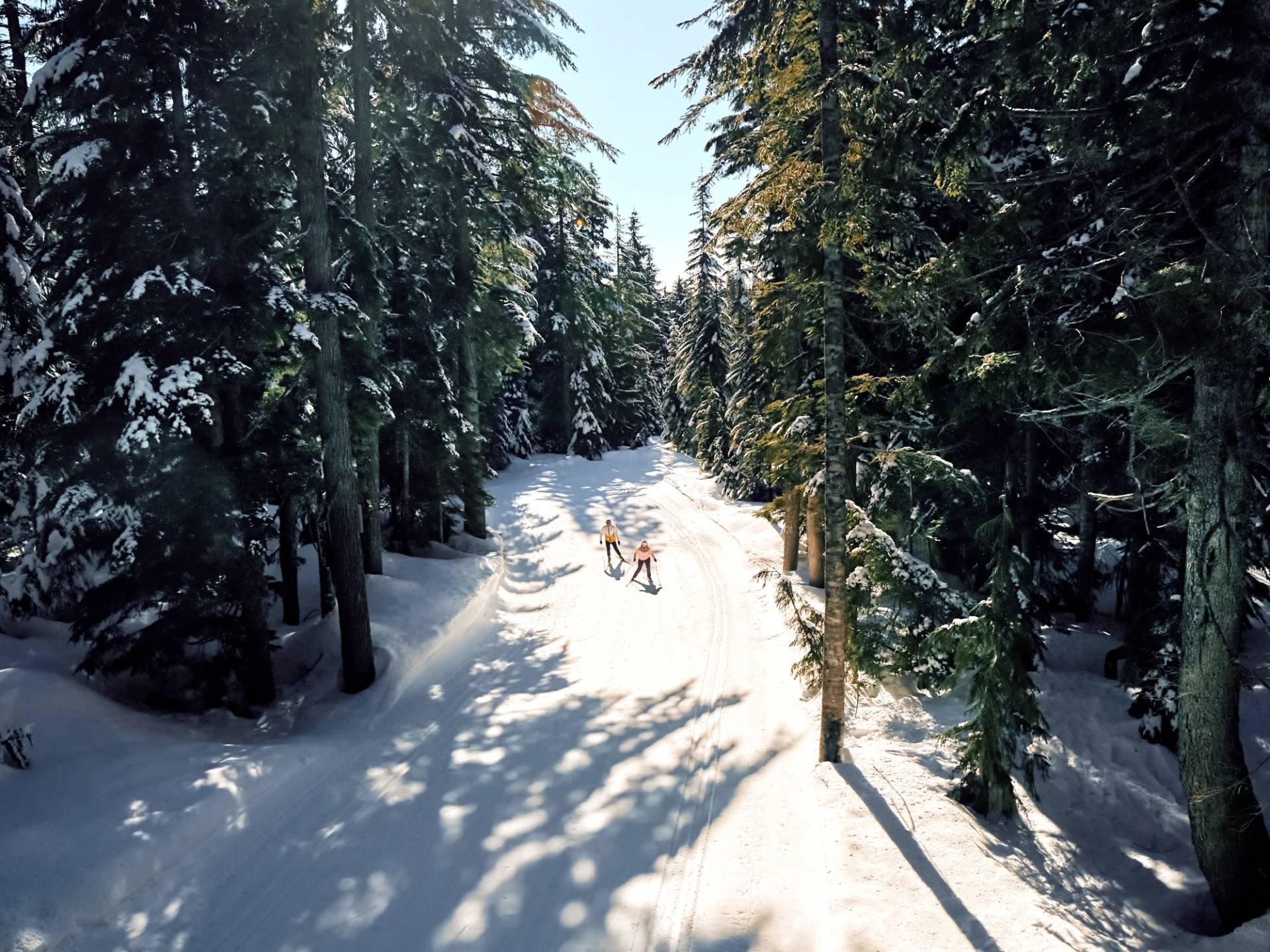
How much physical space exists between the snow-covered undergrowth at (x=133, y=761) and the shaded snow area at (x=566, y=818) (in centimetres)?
4

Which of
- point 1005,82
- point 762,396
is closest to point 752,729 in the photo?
point 1005,82

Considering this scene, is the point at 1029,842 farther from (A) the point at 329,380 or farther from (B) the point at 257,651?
(A) the point at 329,380

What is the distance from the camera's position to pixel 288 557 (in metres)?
14.1

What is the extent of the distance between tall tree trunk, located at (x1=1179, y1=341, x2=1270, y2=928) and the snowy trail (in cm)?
439

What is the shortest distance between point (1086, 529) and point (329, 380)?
16458 millimetres

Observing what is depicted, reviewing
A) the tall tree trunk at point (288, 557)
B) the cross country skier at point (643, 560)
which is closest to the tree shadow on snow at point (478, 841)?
the tall tree trunk at point (288, 557)

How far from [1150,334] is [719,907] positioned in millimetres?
7766

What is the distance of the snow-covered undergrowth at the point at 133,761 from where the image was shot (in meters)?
6.76

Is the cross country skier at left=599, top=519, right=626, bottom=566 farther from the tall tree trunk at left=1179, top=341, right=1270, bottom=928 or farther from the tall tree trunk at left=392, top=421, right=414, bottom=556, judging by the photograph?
the tall tree trunk at left=1179, top=341, right=1270, bottom=928

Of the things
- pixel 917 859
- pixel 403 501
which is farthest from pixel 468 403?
pixel 917 859

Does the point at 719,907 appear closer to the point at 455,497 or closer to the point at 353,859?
the point at 353,859

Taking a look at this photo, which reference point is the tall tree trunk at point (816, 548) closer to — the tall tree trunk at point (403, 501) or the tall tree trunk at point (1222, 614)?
the tall tree trunk at point (1222, 614)

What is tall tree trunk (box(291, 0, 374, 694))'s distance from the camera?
11.3 meters

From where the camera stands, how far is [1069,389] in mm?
7836
